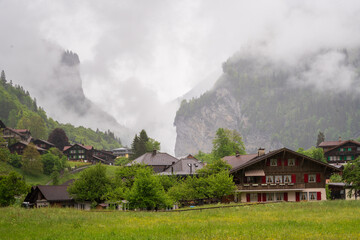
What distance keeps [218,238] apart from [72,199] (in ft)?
175

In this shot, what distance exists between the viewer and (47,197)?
67125 mm

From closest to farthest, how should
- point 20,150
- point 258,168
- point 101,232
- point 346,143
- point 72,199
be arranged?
point 101,232, point 258,168, point 72,199, point 20,150, point 346,143

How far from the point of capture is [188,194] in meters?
54.6

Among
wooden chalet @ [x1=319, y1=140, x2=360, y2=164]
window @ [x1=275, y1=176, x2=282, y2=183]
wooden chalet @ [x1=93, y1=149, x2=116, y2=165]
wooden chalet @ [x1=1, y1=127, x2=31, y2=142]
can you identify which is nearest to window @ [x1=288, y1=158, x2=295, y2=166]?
window @ [x1=275, y1=176, x2=282, y2=183]

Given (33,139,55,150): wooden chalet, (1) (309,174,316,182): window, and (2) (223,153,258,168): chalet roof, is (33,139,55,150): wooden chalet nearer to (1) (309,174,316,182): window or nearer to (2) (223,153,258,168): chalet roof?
(2) (223,153,258,168): chalet roof

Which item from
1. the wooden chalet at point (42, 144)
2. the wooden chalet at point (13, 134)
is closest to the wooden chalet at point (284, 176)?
the wooden chalet at point (13, 134)

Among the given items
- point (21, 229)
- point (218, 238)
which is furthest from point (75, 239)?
point (218, 238)

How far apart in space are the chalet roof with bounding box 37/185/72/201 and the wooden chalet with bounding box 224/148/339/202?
29.2 metres

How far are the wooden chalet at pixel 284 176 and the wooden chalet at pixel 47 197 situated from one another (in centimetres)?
2919

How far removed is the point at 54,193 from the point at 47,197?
2.09 metres

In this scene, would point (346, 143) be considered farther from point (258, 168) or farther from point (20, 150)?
point (20, 150)

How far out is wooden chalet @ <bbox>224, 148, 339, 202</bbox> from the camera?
60344mm

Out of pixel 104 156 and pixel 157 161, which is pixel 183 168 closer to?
pixel 157 161

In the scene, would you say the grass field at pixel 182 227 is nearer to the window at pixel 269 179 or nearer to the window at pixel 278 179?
the window at pixel 269 179
